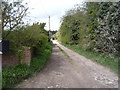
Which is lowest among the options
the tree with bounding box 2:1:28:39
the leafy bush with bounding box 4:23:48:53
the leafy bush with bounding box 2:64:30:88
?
the leafy bush with bounding box 2:64:30:88

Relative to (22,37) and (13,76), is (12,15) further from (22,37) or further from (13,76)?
(13,76)

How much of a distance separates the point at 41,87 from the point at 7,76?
1.15 m

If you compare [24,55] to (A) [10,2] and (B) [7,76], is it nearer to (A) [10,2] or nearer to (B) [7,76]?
(B) [7,76]

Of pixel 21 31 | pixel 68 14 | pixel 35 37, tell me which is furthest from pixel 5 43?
pixel 68 14

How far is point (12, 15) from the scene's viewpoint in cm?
476

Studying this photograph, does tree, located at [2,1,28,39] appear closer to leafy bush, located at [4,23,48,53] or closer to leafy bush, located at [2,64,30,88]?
leafy bush, located at [4,23,48,53]

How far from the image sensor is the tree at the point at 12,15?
4546mm

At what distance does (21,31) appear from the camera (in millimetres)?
5047

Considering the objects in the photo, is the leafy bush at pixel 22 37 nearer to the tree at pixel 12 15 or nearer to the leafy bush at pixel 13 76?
the tree at pixel 12 15

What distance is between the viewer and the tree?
14.9 ft

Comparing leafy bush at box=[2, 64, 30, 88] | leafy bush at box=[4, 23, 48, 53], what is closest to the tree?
leafy bush at box=[4, 23, 48, 53]

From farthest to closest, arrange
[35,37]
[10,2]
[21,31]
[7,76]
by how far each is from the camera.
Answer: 1. [35,37]
2. [21,31]
3. [10,2]
4. [7,76]

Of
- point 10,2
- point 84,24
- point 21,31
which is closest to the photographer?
point 10,2

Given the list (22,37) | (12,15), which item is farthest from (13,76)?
(12,15)
